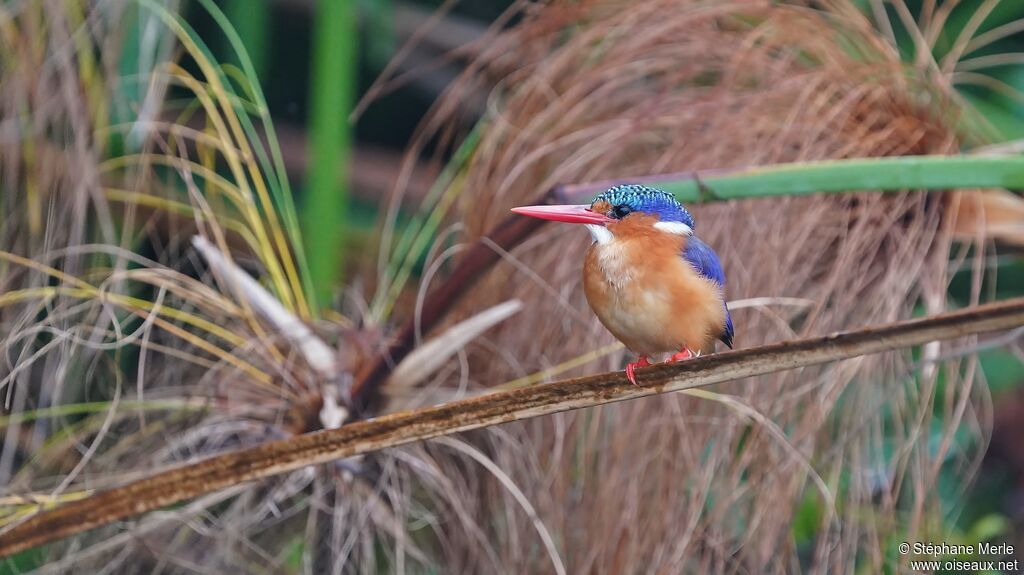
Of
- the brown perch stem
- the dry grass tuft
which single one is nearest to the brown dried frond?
the dry grass tuft

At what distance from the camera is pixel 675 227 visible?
1331 mm

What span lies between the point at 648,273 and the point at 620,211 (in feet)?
0.30

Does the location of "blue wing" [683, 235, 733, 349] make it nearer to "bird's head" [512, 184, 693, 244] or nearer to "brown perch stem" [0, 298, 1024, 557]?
"bird's head" [512, 184, 693, 244]

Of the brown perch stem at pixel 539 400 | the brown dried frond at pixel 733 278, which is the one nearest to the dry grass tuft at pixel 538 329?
the brown dried frond at pixel 733 278

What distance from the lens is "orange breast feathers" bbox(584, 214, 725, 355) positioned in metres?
1.25

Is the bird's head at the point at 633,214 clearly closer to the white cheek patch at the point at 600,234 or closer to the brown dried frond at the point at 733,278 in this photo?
the white cheek patch at the point at 600,234

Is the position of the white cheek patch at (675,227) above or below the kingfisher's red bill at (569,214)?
above

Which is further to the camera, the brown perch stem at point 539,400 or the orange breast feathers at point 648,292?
the orange breast feathers at point 648,292

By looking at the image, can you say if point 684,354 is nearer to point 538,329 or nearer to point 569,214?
point 569,214

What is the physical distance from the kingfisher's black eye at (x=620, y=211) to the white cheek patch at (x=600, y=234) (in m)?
0.02

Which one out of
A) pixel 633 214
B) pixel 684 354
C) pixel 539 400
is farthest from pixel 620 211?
pixel 539 400

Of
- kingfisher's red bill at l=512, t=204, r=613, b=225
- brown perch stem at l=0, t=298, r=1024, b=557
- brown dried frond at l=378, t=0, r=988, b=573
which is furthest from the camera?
brown dried frond at l=378, t=0, r=988, b=573

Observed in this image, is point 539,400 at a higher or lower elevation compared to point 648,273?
lower

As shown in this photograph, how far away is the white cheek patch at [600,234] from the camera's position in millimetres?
1317
